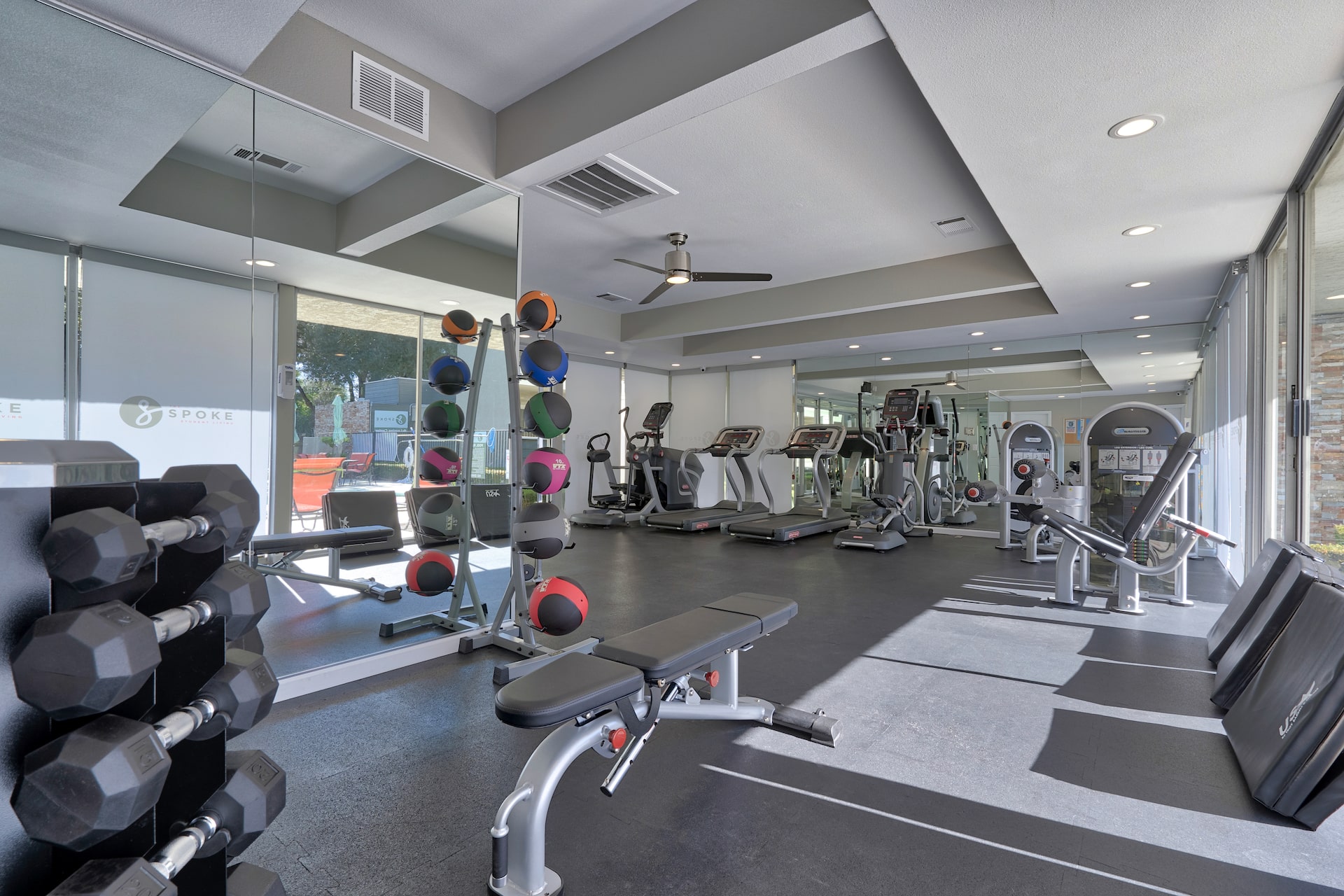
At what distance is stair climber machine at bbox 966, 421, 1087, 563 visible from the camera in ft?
19.6

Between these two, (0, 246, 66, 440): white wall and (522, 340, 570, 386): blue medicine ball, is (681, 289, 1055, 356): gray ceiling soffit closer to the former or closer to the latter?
(522, 340, 570, 386): blue medicine ball

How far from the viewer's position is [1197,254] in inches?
187

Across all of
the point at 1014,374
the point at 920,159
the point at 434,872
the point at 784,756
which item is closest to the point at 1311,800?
the point at 784,756

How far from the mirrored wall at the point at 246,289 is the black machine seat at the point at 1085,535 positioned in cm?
372

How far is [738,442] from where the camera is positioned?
884cm

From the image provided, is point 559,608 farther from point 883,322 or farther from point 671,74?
point 883,322

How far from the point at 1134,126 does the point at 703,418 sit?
334 inches

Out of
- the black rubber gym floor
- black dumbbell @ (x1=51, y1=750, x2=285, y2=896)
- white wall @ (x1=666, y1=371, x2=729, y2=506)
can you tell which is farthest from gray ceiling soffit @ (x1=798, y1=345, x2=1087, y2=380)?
black dumbbell @ (x1=51, y1=750, x2=285, y2=896)

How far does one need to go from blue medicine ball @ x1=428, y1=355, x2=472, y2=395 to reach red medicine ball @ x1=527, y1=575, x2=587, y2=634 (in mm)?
1268

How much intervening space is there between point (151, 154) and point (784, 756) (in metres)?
3.26

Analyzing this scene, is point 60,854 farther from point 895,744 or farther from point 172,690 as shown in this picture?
point 895,744

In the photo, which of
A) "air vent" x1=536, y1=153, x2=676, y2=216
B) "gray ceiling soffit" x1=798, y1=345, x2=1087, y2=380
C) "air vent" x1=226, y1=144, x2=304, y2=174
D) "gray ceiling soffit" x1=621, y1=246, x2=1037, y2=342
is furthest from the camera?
"gray ceiling soffit" x1=798, y1=345, x2=1087, y2=380

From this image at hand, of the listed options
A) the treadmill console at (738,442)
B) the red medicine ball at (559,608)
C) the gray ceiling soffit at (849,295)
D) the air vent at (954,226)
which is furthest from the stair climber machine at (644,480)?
the red medicine ball at (559,608)

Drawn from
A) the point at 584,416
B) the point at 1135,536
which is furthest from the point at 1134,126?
the point at 584,416
